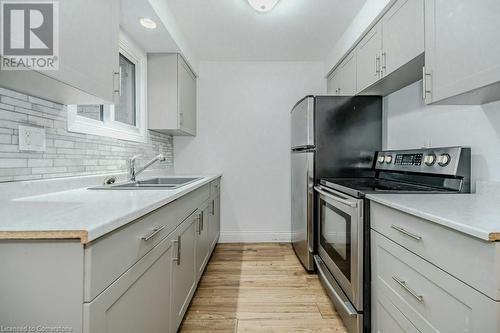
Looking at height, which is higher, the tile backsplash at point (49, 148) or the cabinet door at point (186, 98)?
the cabinet door at point (186, 98)

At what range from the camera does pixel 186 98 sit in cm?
284

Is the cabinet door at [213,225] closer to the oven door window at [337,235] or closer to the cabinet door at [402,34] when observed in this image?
the oven door window at [337,235]

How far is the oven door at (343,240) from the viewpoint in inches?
55.7

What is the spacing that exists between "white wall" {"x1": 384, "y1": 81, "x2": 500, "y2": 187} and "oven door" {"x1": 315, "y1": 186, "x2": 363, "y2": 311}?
704 millimetres

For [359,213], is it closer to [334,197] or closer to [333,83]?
[334,197]

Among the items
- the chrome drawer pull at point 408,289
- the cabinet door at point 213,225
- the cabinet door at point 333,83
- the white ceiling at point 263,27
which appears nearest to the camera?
the chrome drawer pull at point 408,289

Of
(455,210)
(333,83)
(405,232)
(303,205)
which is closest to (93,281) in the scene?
(405,232)

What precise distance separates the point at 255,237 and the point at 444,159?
2272 millimetres

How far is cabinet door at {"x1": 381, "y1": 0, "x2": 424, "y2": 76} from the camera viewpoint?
1.44m

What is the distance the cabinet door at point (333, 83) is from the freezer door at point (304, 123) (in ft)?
1.78

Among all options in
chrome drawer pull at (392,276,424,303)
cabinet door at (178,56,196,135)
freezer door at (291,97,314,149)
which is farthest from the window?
chrome drawer pull at (392,276,424,303)

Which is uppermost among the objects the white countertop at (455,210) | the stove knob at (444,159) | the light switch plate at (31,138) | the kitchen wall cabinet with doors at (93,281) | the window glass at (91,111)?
the window glass at (91,111)

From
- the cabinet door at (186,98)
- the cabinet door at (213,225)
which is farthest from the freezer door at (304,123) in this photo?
the cabinet door at (186,98)

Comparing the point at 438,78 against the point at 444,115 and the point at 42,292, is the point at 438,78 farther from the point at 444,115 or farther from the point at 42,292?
the point at 42,292
